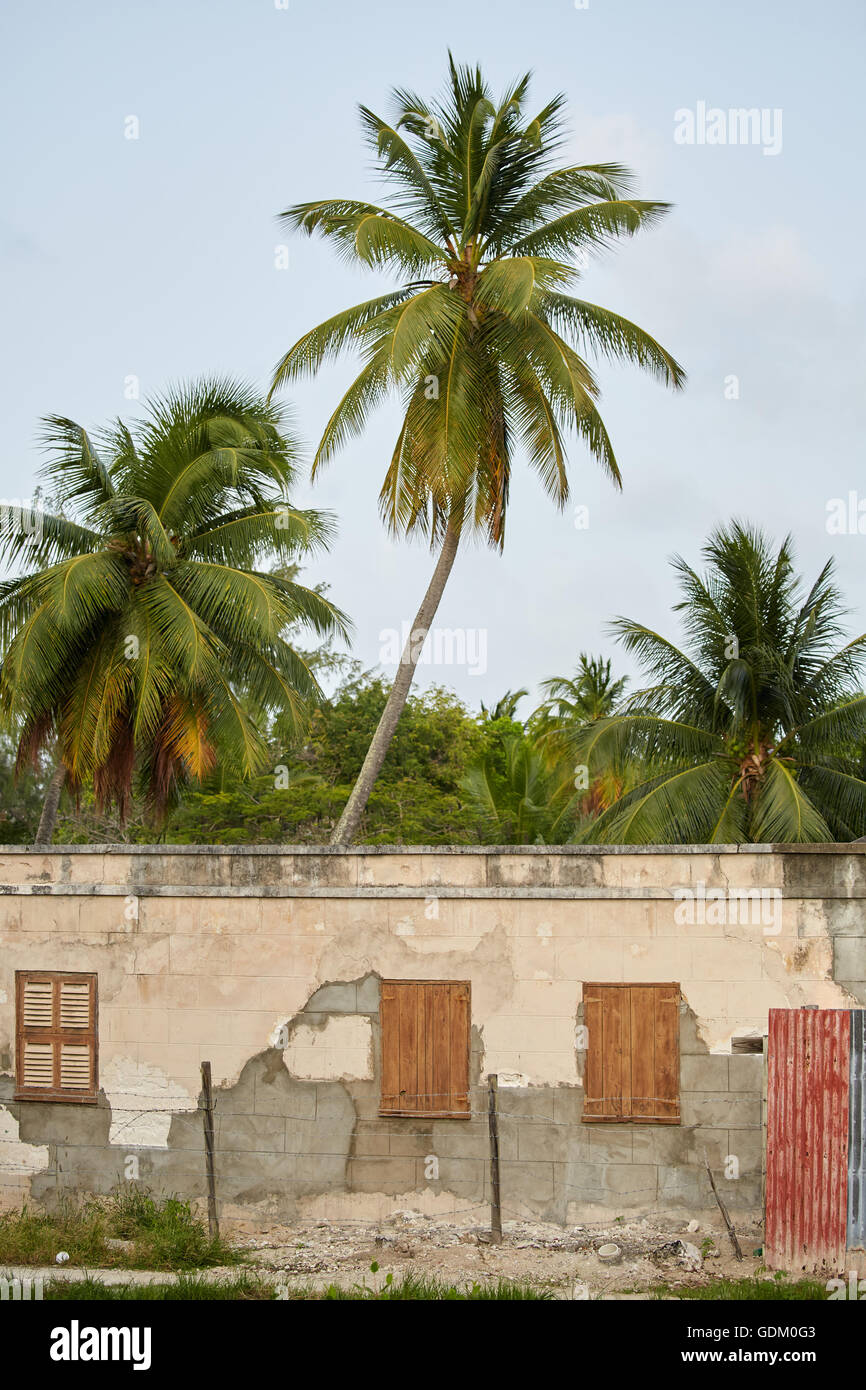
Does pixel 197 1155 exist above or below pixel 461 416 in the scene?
below

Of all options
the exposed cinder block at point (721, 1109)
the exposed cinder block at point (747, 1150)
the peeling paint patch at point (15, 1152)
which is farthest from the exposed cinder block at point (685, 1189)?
the peeling paint patch at point (15, 1152)

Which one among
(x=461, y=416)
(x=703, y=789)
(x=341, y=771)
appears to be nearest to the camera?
(x=461, y=416)

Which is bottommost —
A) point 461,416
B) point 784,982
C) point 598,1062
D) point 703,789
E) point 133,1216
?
point 133,1216

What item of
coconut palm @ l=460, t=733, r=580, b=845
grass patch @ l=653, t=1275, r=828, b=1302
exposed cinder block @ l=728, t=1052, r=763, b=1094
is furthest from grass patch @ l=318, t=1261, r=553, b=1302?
coconut palm @ l=460, t=733, r=580, b=845

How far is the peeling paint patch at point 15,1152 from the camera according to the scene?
12.6 metres

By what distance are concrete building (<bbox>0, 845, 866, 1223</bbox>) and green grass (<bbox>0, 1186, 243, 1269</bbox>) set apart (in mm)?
255

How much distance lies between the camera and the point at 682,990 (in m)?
11.8

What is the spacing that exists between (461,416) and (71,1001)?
891cm

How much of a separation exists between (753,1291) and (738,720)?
11206mm

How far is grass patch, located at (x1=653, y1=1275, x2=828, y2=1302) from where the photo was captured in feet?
32.1

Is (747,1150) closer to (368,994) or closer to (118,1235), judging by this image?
(368,994)

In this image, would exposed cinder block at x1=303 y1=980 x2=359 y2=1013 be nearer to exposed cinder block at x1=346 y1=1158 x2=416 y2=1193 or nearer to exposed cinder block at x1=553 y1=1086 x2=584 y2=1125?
exposed cinder block at x1=346 y1=1158 x2=416 y2=1193

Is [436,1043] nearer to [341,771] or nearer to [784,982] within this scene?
[784,982]

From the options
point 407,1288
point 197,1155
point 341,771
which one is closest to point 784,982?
point 407,1288
